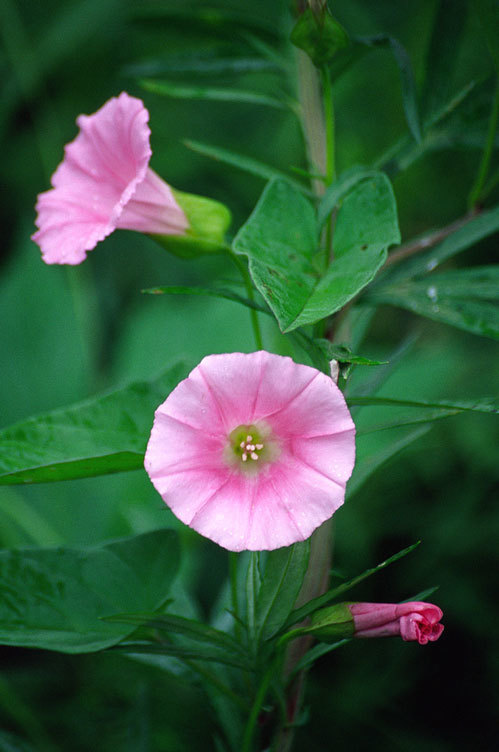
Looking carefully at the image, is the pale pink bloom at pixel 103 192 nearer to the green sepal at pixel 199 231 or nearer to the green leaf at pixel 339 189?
the green sepal at pixel 199 231

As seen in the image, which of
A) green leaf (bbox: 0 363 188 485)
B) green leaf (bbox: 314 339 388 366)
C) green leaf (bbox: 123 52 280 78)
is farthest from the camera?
green leaf (bbox: 123 52 280 78)

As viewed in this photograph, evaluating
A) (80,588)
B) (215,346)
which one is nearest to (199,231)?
(80,588)

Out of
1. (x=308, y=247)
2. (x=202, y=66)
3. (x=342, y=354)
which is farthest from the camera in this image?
(x=202, y=66)

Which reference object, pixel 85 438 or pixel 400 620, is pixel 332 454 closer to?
pixel 400 620

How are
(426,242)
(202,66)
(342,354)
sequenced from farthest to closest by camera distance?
1. (202,66)
2. (426,242)
3. (342,354)

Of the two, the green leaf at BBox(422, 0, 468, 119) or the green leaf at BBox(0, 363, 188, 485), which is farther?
the green leaf at BBox(422, 0, 468, 119)

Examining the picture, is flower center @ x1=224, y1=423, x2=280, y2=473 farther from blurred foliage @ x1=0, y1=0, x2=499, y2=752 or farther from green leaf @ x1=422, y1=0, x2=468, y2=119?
green leaf @ x1=422, y1=0, x2=468, y2=119

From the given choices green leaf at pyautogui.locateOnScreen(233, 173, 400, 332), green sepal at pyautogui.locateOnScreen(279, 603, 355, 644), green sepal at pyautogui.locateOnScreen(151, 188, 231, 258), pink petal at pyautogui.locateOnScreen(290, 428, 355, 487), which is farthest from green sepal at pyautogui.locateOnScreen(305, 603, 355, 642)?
green sepal at pyautogui.locateOnScreen(151, 188, 231, 258)
